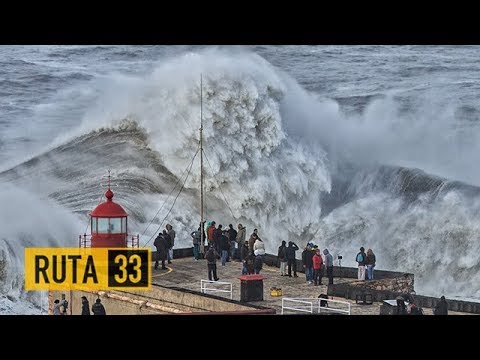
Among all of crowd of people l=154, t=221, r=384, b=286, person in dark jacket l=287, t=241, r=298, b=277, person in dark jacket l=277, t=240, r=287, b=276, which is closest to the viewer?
crowd of people l=154, t=221, r=384, b=286

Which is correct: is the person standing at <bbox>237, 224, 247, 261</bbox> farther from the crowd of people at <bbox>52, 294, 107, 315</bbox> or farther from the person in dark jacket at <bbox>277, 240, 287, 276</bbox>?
the crowd of people at <bbox>52, 294, 107, 315</bbox>

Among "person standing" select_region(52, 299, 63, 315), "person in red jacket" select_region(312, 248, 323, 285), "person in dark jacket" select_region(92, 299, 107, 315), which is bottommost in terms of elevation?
"person standing" select_region(52, 299, 63, 315)

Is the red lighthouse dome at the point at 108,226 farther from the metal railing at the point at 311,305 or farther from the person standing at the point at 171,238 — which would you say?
the metal railing at the point at 311,305

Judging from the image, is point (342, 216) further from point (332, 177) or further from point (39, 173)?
point (39, 173)

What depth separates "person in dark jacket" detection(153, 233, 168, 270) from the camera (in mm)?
32125

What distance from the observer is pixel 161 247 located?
106 ft

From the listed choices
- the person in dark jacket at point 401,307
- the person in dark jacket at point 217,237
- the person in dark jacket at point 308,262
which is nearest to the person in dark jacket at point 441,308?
the person in dark jacket at point 401,307

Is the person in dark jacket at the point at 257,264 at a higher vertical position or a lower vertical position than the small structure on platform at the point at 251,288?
higher

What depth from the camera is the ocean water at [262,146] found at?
3738 cm

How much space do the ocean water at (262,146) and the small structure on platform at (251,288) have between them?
284 inches

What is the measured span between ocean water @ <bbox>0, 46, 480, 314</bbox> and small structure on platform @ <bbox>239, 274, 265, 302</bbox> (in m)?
7.22

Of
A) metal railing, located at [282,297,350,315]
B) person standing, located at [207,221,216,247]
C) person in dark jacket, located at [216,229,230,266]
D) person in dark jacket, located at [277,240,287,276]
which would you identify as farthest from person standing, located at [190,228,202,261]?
metal railing, located at [282,297,350,315]

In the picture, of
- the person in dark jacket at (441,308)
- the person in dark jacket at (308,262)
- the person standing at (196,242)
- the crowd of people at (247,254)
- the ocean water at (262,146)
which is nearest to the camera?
the person in dark jacket at (441,308)
